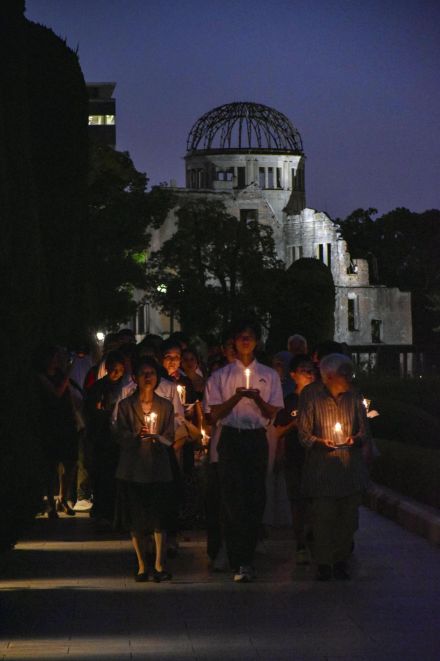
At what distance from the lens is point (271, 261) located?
5628 cm

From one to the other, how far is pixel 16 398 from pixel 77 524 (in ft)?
18.1

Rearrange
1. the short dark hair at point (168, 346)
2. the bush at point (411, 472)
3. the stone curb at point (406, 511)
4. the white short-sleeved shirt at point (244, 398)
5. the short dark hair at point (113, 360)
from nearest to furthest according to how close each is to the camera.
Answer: the white short-sleeved shirt at point (244, 398) < the stone curb at point (406, 511) < the short dark hair at point (168, 346) < the short dark hair at point (113, 360) < the bush at point (411, 472)

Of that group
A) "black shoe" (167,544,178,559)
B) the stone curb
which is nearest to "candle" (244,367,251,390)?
the stone curb

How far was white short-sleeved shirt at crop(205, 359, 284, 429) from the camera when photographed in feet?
41.5

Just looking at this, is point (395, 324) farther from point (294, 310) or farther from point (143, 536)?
point (143, 536)

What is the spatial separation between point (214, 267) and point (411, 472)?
37.7 meters

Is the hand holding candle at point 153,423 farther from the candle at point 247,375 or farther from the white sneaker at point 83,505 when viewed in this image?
the white sneaker at point 83,505

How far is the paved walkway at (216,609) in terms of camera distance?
9.20 meters

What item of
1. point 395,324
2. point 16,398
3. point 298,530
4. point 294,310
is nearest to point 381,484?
point 298,530

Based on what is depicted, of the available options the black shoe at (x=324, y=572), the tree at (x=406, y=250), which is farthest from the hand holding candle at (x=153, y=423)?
→ the tree at (x=406, y=250)

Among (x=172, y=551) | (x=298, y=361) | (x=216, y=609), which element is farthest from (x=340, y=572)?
(x=298, y=361)

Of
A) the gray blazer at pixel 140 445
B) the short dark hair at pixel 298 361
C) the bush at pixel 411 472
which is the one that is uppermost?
the short dark hair at pixel 298 361

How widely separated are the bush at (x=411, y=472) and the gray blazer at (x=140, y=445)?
443cm

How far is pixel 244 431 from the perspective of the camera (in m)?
12.6
